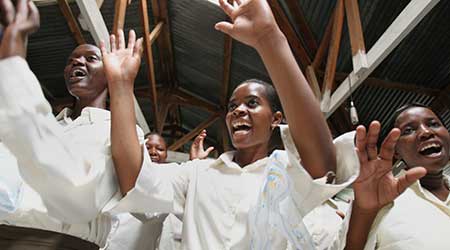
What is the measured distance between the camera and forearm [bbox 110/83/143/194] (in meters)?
1.16

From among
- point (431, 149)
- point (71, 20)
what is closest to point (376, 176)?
point (431, 149)

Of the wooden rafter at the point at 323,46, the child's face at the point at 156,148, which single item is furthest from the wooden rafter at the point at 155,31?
the child's face at the point at 156,148

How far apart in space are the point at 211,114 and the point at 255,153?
22.6 feet

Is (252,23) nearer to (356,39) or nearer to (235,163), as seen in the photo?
(235,163)

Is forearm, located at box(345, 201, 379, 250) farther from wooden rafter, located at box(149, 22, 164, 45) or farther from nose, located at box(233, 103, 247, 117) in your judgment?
wooden rafter, located at box(149, 22, 164, 45)

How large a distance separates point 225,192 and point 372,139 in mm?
518

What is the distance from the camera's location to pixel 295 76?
1153mm

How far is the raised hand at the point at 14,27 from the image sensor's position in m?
0.89

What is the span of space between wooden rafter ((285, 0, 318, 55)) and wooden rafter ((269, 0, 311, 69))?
0.08 meters

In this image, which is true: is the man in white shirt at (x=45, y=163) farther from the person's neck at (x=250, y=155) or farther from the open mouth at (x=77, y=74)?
the person's neck at (x=250, y=155)

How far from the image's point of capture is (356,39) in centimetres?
360

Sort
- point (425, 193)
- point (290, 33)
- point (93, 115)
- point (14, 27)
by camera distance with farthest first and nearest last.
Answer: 1. point (290, 33)
2. point (425, 193)
3. point (93, 115)
4. point (14, 27)

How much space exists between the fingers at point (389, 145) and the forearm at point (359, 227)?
17 centimetres

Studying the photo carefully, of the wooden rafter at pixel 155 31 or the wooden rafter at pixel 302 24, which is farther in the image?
the wooden rafter at pixel 155 31
